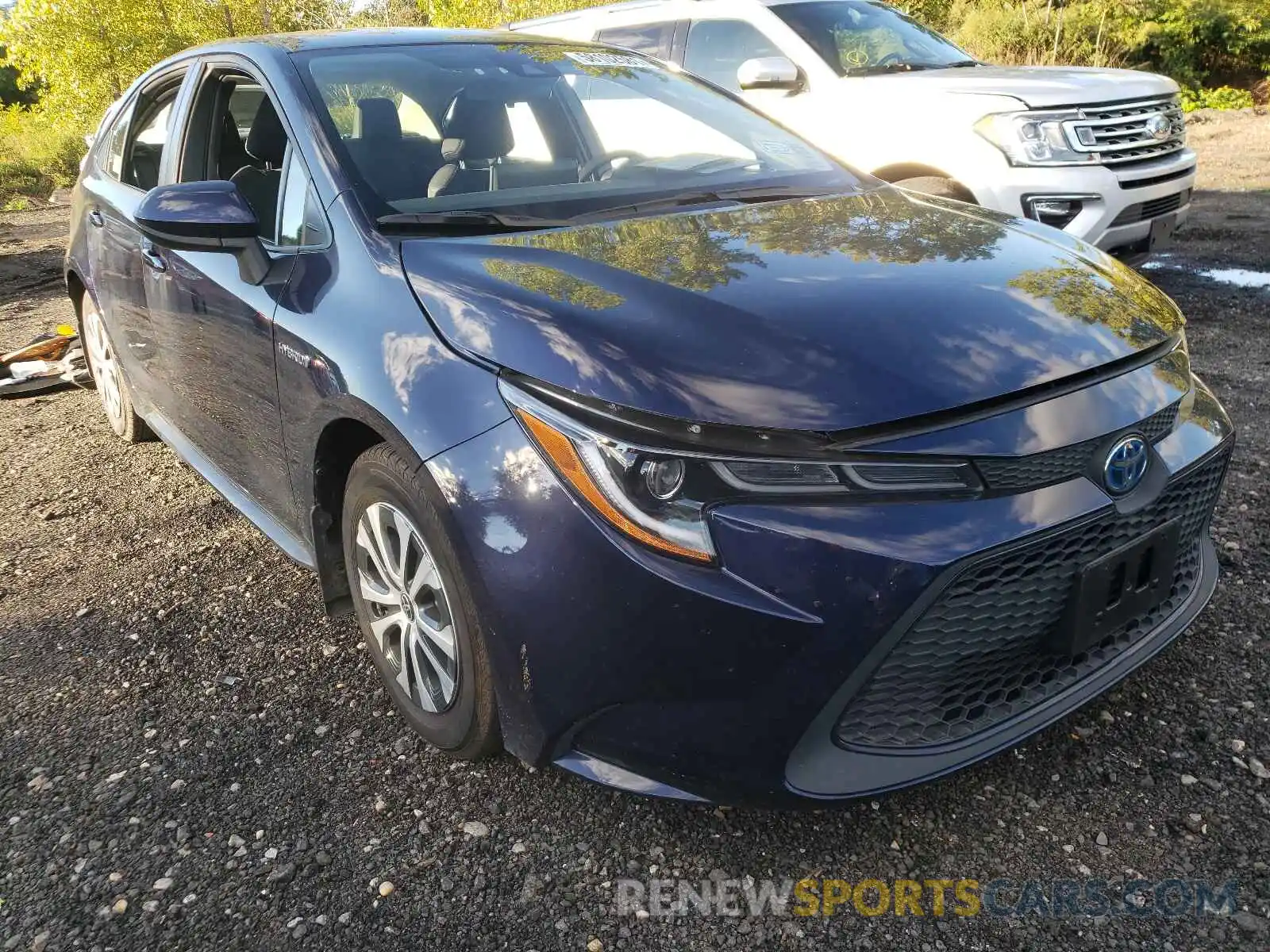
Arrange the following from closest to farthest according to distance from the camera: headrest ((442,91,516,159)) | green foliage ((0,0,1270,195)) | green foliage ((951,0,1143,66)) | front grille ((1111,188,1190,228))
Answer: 1. headrest ((442,91,516,159))
2. front grille ((1111,188,1190,228))
3. green foliage ((0,0,1270,195))
4. green foliage ((951,0,1143,66))

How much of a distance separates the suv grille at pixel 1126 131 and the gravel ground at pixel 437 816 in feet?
9.53

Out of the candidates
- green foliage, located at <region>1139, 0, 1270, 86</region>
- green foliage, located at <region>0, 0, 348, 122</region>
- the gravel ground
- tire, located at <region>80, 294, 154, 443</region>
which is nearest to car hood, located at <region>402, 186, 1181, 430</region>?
the gravel ground

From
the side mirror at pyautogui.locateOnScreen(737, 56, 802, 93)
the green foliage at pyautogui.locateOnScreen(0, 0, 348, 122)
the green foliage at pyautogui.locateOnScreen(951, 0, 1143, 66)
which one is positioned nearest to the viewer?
the side mirror at pyautogui.locateOnScreen(737, 56, 802, 93)

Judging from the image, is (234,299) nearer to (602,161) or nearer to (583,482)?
(602,161)

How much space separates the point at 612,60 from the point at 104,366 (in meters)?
2.68

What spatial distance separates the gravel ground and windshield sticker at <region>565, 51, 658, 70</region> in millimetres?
1984

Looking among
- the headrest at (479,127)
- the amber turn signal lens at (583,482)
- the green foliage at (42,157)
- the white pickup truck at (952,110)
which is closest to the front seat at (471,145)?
the headrest at (479,127)

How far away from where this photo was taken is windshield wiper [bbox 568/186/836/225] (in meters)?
2.53

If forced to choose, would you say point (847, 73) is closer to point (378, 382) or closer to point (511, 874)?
point (378, 382)

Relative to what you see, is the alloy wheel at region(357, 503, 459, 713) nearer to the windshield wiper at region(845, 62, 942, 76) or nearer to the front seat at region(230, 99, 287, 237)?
the front seat at region(230, 99, 287, 237)

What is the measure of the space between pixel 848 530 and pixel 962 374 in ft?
1.29

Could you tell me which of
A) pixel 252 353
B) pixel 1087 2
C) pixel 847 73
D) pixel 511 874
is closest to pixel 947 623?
pixel 511 874

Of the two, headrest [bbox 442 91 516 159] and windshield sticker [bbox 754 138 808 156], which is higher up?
headrest [bbox 442 91 516 159]

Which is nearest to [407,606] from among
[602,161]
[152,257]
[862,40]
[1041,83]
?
[602,161]
